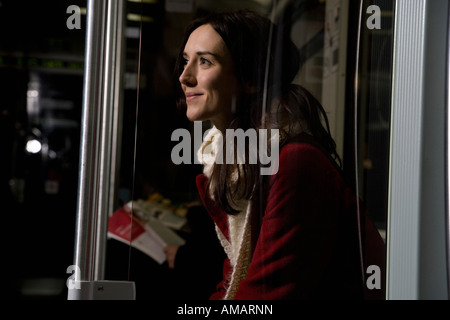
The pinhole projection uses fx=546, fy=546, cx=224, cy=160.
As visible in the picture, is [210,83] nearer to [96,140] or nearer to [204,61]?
[204,61]

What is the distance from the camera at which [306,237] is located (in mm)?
1091

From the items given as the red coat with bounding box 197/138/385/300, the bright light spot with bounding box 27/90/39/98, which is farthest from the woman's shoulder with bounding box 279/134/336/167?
the bright light spot with bounding box 27/90/39/98

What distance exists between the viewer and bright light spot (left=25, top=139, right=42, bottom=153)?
12.6ft

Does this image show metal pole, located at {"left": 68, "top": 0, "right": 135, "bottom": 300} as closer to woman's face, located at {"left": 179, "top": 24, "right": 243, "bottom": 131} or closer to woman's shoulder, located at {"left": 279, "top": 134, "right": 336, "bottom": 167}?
woman's face, located at {"left": 179, "top": 24, "right": 243, "bottom": 131}

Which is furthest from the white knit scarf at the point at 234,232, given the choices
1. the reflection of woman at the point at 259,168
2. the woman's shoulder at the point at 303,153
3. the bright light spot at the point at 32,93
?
the bright light spot at the point at 32,93

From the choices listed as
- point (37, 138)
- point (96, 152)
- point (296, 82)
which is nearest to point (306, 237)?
point (296, 82)

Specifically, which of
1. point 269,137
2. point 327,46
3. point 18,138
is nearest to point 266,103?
point 269,137

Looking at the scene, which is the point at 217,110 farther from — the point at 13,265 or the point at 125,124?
the point at 13,265

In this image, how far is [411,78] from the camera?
3.59 feet

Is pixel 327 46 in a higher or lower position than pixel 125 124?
higher

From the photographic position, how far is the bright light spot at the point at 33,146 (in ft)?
12.6

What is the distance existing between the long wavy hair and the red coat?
38 mm

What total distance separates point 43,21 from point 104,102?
11.1ft

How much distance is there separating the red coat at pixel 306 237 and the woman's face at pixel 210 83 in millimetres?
128
